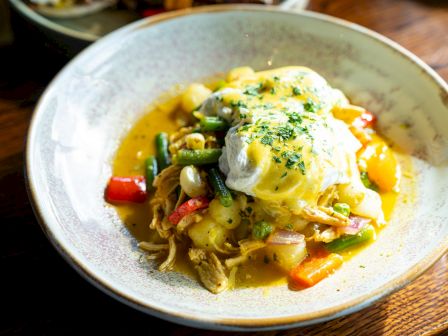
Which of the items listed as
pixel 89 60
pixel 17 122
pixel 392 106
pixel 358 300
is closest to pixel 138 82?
pixel 89 60

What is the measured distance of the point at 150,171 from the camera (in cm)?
320

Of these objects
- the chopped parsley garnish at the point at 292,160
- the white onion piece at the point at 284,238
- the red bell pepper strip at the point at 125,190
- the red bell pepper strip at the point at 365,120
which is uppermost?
the chopped parsley garnish at the point at 292,160

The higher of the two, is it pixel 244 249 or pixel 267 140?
pixel 267 140

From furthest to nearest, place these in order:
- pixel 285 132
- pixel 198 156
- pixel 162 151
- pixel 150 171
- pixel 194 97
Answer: pixel 194 97, pixel 162 151, pixel 150 171, pixel 198 156, pixel 285 132

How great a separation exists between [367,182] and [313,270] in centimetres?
70

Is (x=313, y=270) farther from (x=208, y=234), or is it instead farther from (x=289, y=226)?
(x=208, y=234)

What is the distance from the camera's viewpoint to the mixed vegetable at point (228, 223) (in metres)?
2.66

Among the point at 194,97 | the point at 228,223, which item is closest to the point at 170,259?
the point at 228,223

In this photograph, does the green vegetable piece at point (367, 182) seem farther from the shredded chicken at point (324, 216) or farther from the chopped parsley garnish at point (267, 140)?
the chopped parsley garnish at point (267, 140)

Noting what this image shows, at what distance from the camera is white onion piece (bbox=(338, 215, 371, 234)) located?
2.75 m

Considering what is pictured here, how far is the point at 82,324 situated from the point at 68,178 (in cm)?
76

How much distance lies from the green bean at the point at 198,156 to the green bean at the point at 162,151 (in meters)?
0.33

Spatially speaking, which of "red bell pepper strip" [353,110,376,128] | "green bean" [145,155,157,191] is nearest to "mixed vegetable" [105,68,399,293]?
"green bean" [145,155,157,191]

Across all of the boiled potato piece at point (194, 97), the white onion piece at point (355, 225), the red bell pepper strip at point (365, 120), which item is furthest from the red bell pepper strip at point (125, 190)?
the red bell pepper strip at point (365, 120)
